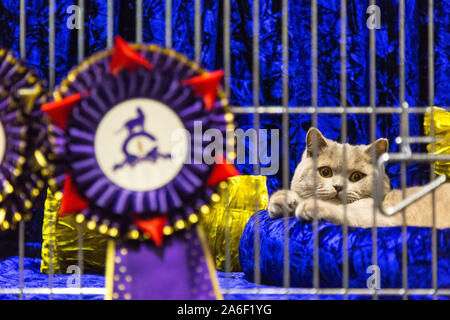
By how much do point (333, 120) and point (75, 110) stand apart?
1.40 metres

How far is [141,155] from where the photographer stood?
109 centimetres

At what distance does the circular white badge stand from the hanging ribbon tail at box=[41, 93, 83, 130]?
0.21 ft

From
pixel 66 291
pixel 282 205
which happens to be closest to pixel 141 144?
pixel 66 291

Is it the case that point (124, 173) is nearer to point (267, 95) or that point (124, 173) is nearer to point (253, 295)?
point (253, 295)

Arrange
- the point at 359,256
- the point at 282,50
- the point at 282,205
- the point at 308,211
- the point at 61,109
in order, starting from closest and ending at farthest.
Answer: the point at 61,109 → the point at 359,256 → the point at 308,211 → the point at 282,205 → the point at 282,50

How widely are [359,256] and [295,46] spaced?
3.56ft

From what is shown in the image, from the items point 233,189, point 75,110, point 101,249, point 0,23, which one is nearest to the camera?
point 75,110

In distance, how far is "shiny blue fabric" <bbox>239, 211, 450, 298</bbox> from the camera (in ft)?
4.45

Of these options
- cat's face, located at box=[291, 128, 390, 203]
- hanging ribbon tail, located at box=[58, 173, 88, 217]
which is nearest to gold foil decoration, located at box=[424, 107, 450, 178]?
cat's face, located at box=[291, 128, 390, 203]

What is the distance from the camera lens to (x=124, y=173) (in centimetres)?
108

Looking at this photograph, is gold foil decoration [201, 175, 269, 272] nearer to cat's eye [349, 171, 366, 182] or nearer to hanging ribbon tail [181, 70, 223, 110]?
cat's eye [349, 171, 366, 182]

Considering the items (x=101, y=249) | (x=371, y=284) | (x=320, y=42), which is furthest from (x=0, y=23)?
(x=371, y=284)

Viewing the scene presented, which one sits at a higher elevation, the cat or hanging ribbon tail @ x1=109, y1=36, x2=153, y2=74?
hanging ribbon tail @ x1=109, y1=36, x2=153, y2=74

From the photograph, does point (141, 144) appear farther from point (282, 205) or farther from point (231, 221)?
point (231, 221)
